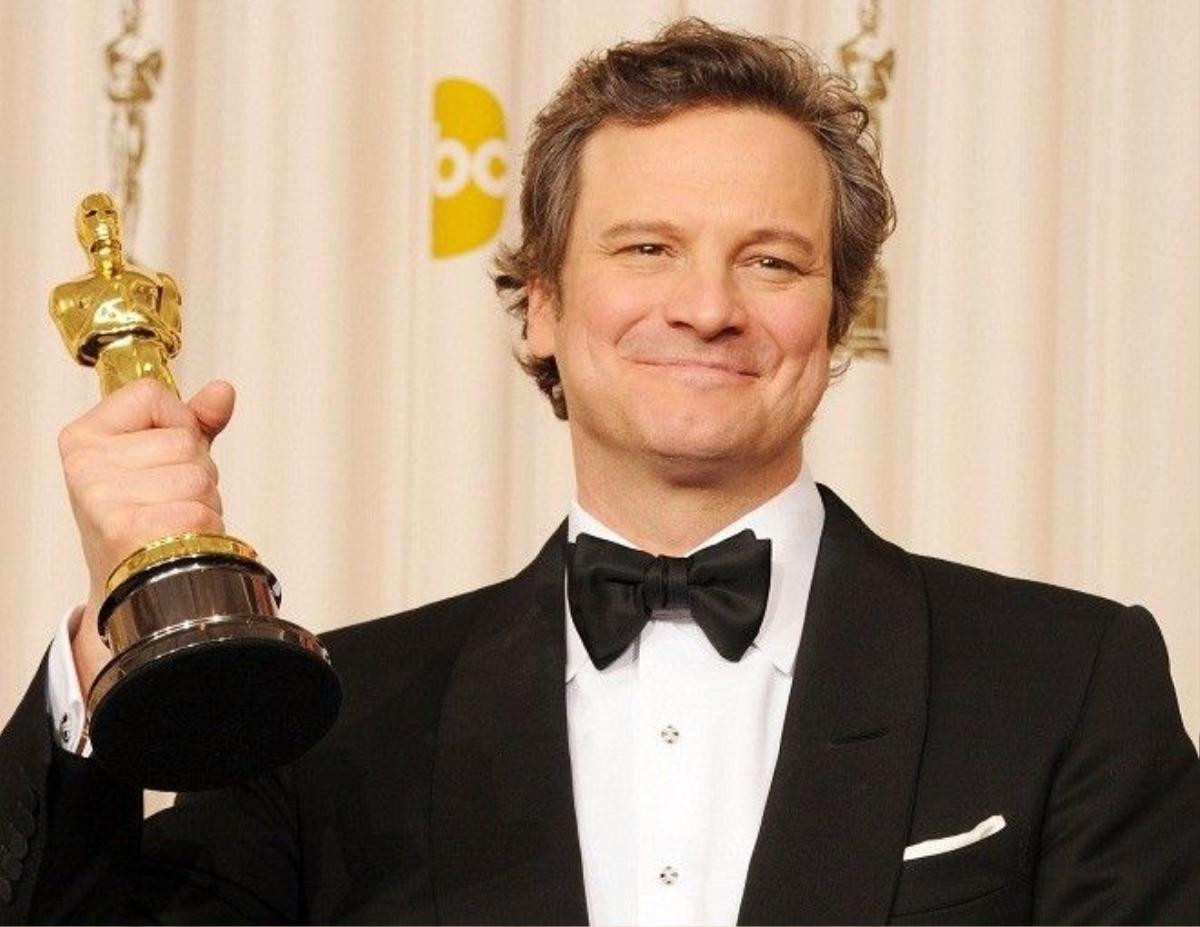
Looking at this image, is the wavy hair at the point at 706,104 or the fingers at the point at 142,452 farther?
the wavy hair at the point at 706,104

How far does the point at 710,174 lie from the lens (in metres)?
2.00

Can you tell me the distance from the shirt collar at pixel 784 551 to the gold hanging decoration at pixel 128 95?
3.05ft

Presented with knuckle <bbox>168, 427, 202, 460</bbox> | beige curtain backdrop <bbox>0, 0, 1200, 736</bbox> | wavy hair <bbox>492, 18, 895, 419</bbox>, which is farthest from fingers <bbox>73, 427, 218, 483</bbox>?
beige curtain backdrop <bbox>0, 0, 1200, 736</bbox>

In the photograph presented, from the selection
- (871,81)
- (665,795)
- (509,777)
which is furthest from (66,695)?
(871,81)

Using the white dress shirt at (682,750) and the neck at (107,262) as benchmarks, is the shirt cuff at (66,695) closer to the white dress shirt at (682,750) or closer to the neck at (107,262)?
the neck at (107,262)

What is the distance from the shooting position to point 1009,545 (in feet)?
8.92

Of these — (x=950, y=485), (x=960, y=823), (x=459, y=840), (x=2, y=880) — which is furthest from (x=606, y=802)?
(x=950, y=485)

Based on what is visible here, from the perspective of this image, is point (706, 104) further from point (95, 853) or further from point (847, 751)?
point (95, 853)

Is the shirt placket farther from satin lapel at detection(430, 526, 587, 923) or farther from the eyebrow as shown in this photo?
the eyebrow

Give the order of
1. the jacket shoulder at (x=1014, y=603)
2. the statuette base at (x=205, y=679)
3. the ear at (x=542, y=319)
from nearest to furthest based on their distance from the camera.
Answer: the statuette base at (x=205, y=679), the jacket shoulder at (x=1014, y=603), the ear at (x=542, y=319)

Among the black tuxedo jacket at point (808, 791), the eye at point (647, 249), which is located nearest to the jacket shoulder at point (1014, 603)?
the black tuxedo jacket at point (808, 791)

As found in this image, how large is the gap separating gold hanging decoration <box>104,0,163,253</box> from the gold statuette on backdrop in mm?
1107

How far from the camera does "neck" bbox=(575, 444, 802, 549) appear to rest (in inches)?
78.2

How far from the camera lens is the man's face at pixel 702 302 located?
1.94m
